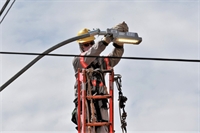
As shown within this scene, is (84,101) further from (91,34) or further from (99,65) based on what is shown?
(91,34)

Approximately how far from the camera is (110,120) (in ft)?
48.4

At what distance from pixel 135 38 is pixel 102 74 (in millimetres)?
1862

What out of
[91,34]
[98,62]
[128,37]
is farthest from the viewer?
[98,62]

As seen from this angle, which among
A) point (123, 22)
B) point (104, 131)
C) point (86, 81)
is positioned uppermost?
point (123, 22)

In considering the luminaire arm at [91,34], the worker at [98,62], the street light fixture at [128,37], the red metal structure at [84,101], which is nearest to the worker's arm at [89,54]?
the worker at [98,62]

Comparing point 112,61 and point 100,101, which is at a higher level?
point 112,61

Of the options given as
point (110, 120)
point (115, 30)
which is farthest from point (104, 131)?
point (115, 30)

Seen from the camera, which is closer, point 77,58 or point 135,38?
point 135,38

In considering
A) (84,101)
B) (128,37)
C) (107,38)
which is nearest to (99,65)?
(84,101)

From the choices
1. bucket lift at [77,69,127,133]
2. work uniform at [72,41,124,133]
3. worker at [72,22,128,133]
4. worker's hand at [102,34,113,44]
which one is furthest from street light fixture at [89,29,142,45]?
bucket lift at [77,69,127,133]

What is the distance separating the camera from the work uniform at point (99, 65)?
14.6 meters

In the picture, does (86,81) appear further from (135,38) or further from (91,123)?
(135,38)

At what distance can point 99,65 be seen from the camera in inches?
599

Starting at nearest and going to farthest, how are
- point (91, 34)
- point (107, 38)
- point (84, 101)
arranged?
point (91, 34)
point (107, 38)
point (84, 101)
